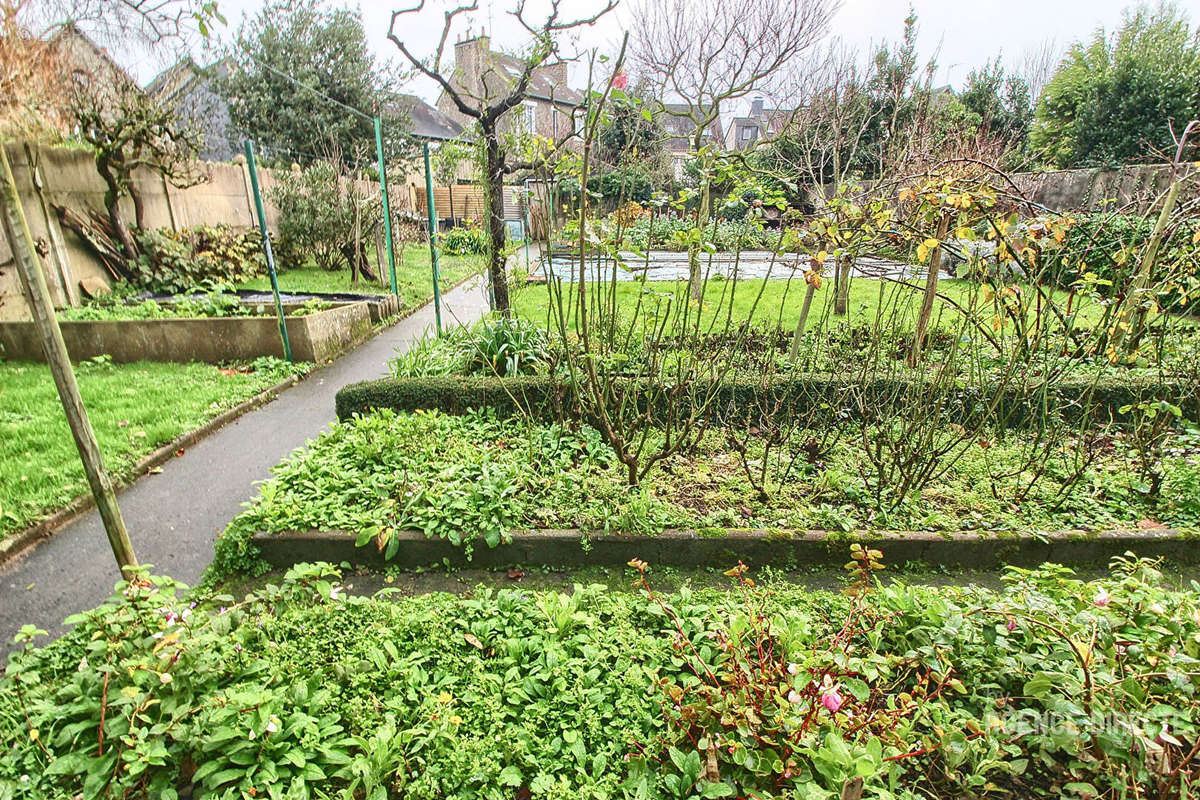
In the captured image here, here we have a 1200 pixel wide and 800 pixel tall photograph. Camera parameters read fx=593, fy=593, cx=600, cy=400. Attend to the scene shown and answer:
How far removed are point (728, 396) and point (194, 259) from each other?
9013 millimetres

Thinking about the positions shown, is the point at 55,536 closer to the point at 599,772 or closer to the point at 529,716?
the point at 529,716

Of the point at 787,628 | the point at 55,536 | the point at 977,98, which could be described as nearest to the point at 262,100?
the point at 55,536

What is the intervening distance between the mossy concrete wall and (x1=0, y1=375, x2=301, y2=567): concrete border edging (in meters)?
0.62

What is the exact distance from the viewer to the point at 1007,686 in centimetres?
204

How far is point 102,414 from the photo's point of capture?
4.75 metres

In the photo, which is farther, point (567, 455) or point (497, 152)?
point (497, 152)

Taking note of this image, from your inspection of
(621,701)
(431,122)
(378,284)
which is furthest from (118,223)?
(431,122)

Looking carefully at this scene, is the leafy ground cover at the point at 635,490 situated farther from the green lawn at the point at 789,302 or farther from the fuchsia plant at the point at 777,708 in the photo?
the green lawn at the point at 789,302

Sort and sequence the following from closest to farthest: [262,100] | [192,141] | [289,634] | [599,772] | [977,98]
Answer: [599,772], [289,634], [192,141], [262,100], [977,98]

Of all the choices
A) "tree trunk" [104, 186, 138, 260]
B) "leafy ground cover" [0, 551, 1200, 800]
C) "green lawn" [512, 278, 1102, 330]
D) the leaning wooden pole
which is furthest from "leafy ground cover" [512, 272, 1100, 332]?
"tree trunk" [104, 186, 138, 260]

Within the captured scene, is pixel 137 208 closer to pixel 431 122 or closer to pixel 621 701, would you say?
pixel 621 701

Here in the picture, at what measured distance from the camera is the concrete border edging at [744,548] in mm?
3164

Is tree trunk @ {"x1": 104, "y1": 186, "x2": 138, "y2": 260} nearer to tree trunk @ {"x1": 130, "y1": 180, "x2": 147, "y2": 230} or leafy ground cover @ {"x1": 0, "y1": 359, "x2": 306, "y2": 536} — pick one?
tree trunk @ {"x1": 130, "y1": 180, "x2": 147, "y2": 230}

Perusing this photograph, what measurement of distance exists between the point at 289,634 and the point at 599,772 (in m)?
1.38
